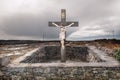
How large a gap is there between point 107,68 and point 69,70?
1.30m

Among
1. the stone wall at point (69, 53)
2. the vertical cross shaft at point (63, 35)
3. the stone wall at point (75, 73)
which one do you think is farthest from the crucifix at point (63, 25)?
the stone wall at point (75, 73)

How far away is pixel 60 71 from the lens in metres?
8.85

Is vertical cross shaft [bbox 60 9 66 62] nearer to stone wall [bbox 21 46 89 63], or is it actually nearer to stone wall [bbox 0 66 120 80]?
stone wall [bbox 21 46 89 63]

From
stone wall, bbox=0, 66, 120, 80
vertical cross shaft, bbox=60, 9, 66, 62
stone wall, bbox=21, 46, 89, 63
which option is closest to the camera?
stone wall, bbox=0, 66, 120, 80

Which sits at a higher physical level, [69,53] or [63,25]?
[63,25]

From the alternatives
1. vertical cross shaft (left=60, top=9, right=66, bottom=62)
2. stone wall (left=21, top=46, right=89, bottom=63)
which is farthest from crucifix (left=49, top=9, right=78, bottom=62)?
stone wall (left=21, top=46, right=89, bottom=63)

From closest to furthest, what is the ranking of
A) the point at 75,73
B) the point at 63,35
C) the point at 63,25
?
the point at 75,73
the point at 63,35
the point at 63,25

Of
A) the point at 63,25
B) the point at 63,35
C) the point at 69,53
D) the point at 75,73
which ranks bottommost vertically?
the point at 75,73

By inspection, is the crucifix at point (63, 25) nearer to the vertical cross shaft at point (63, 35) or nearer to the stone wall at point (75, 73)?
the vertical cross shaft at point (63, 35)

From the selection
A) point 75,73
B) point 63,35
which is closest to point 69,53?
point 63,35

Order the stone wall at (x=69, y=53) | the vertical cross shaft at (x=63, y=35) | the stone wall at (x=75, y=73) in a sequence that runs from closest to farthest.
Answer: the stone wall at (x=75, y=73), the vertical cross shaft at (x=63, y=35), the stone wall at (x=69, y=53)

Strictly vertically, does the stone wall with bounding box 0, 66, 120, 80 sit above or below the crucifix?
below

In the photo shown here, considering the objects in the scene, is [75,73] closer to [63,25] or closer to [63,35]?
[63,35]

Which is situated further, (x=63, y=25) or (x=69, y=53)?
(x=69, y=53)
